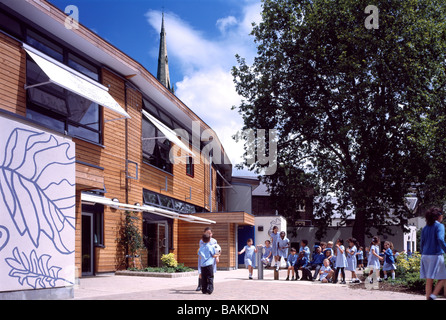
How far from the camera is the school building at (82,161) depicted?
9.11 m

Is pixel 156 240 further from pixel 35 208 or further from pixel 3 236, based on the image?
pixel 3 236

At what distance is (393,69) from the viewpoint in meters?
27.8

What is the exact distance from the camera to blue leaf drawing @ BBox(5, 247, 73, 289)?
875cm

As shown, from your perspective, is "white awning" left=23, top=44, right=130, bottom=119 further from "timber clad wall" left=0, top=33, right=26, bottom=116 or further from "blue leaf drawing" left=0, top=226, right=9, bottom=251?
"blue leaf drawing" left=0, top=226, right=9, bottom=251

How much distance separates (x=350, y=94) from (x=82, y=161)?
17419mm

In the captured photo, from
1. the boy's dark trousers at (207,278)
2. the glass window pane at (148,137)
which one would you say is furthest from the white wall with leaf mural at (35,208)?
the glass window pane at (148,137)

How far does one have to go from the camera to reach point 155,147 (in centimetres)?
2222

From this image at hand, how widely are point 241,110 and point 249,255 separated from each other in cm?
1383

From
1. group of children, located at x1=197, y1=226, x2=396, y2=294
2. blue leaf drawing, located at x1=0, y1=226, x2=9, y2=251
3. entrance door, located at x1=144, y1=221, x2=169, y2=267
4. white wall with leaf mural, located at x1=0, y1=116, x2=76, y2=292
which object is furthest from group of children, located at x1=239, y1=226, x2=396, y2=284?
blue leaf drawing, located at x1=0, y1=226, x2=9, y2=251

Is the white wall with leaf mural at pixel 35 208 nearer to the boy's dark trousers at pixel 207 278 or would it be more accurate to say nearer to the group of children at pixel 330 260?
the boy's dark trousers at pixel 207 278

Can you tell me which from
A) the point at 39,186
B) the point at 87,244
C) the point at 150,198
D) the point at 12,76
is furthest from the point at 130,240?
the point at 39,186

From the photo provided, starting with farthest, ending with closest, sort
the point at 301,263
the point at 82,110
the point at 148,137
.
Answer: the point at 148,137, the point at 301,263, the point at 82,110
